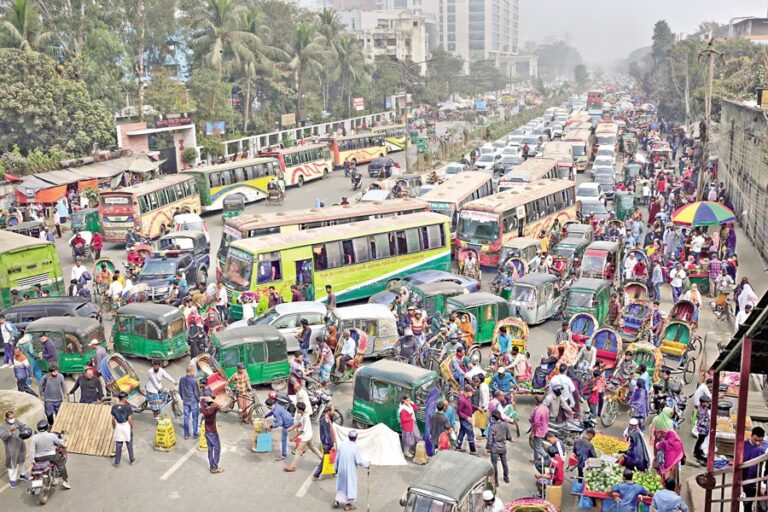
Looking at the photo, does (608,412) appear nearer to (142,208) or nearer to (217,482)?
(217,482)

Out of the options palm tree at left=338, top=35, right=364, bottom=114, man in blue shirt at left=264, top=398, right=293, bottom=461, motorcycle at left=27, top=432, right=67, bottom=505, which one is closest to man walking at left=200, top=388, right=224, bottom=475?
man in blue shirt at left=264, top=398, right=293, bottom=461

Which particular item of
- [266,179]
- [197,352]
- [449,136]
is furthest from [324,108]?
[197,352]

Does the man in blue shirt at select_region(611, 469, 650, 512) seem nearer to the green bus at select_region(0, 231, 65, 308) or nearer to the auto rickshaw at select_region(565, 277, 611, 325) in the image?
the auto rickshaw at select_region(565, 277, 611, 325)

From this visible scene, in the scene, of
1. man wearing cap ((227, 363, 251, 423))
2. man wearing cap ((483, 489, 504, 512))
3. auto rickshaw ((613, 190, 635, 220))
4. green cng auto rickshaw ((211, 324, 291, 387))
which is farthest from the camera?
auto rickshaw ((613, 190, 635, 220))

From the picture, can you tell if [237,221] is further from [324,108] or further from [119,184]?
[324,108]

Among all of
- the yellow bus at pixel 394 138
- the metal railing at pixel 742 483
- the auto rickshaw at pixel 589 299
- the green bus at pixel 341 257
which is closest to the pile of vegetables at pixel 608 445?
the metal railing at pixel 742 483

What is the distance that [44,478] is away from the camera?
12531mm

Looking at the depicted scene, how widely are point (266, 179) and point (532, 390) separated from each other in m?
27.3

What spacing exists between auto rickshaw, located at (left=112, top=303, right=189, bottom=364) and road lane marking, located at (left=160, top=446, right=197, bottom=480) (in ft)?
14.0

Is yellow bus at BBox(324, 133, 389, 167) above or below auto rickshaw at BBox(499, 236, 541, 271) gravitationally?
above

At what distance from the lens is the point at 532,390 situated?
15945 millimetres

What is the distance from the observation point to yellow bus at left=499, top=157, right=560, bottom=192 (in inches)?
1382

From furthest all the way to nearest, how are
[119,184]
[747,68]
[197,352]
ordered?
[747,68] → [119,184] → [197,352]

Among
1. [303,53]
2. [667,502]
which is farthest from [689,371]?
[303,53]
